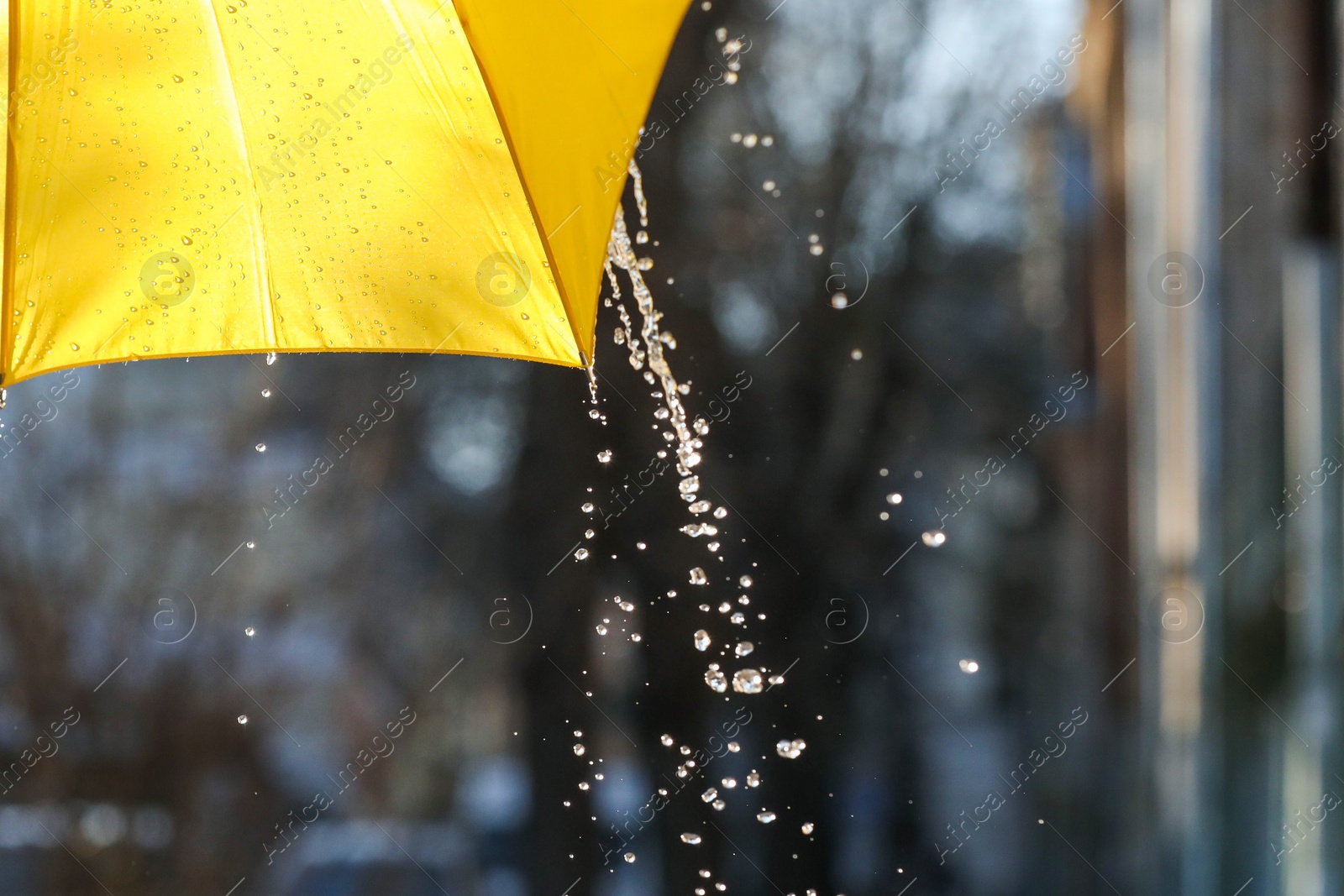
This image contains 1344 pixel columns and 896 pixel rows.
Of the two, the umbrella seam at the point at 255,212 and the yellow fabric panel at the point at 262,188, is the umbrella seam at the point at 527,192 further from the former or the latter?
the umbrella seam at the point at 255,212

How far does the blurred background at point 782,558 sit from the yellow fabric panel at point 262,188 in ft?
4.78

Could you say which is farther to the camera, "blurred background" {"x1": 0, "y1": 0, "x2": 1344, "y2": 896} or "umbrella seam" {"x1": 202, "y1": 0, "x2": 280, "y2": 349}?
"blurred background" {"x1": 0, "y1": 0, "x2": 1344, "y2": 896}

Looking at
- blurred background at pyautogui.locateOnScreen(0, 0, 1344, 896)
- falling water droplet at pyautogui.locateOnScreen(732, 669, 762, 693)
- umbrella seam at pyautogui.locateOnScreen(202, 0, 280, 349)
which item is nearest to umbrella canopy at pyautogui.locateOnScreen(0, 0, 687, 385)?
umbrella seam at pyautogui.locateOnScreen(202, 0, 280, 349)

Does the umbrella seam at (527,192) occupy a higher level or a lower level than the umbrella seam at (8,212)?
higher

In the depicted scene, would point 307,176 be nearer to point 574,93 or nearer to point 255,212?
point 255,212

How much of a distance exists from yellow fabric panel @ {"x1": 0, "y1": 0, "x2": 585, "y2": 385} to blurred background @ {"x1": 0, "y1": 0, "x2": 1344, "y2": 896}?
4.78 ft

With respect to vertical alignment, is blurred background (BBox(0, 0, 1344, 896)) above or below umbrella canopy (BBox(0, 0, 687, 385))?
below

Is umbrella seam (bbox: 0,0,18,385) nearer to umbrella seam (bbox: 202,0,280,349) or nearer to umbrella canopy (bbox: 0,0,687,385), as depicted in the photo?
umbrella canopy (bbox: 0,0,687,385)

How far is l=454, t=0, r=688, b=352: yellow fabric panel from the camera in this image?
1.06m

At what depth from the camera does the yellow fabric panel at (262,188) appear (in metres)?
1.13

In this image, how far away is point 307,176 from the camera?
1176 mm

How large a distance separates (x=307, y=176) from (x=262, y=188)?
59 millimetres

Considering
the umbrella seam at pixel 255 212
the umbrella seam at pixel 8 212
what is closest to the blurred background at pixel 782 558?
the umbrella seam at pixel 255 212

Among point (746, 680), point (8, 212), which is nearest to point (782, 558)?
point (746, 680)
